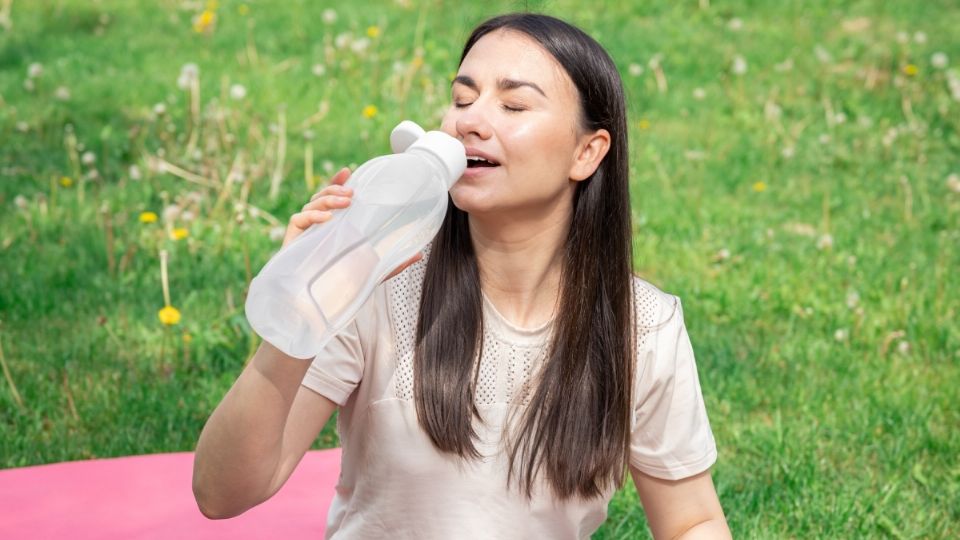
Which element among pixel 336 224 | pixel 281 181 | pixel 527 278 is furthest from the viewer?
pixel 281 181

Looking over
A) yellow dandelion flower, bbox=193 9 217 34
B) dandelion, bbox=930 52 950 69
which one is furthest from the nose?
dandelion, bbox=930 52 950 69

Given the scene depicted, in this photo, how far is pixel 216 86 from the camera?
20.9 feet

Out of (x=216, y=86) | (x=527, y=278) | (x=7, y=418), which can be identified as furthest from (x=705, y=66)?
(x=527, y=278)

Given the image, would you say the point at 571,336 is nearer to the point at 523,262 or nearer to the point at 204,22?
the point at 523,262

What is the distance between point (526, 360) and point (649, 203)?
3.23 metres

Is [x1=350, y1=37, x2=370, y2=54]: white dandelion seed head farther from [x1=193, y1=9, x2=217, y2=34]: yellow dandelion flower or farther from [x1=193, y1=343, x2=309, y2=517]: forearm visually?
[x1=193, y1=343, x2=309, y2=517]: forearm

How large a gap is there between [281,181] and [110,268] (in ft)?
3.71

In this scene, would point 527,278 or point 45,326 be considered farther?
point 45,326

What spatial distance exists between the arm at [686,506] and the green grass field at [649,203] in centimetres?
82

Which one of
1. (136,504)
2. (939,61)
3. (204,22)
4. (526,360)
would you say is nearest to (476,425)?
(526,360)

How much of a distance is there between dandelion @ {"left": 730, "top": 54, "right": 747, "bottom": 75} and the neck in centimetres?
478

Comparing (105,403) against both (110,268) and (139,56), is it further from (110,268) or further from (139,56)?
(139,56)

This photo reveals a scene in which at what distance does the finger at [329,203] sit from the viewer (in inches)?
72.5

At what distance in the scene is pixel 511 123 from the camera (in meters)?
2.07
